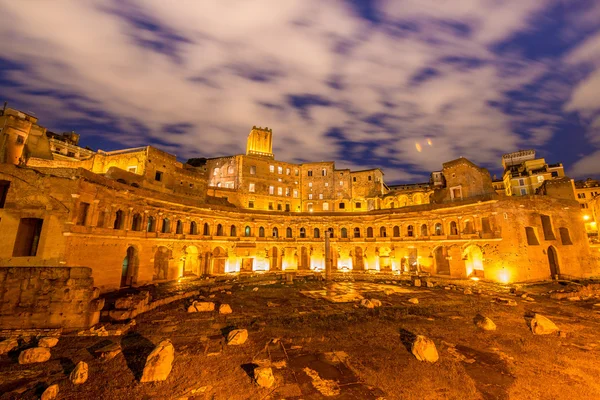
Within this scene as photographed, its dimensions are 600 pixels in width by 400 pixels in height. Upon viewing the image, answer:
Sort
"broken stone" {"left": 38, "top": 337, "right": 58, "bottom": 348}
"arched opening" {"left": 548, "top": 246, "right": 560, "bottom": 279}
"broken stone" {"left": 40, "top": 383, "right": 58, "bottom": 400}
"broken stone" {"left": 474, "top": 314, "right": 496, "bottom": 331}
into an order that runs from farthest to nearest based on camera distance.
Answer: "arched opening" {"left": 548, "top": 246, "right": 560, "bottom": 279}, "broken stone" {"left": 474, "top": 314, "right": 496, "bottom": 331}, "broken stone" {"left": 38, "top": 337, "right": 58, "bottom": 348}, "broken stone" {"left": 40, "top": 383, "right": 58, "bottom": 400}

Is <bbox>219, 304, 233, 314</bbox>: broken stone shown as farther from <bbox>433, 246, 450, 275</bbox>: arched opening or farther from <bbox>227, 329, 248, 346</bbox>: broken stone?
<bbox>433, 246, 450, 275</bbox>: arched opening

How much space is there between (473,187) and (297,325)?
1391 inches

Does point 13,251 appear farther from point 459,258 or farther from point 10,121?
point 459,258

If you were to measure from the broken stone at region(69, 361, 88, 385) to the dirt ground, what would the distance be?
0.15 meters

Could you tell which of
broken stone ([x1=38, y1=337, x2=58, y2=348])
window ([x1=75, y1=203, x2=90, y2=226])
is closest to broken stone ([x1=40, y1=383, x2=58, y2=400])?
broken stone ([x1=38, y1=337, x2=58, y2=348])

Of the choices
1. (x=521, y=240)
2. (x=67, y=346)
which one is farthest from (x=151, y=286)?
(x=521, y=240)

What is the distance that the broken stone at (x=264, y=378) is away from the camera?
705cm

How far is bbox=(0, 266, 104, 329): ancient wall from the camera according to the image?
35.0ft

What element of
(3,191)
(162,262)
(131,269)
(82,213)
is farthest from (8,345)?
(162,262)

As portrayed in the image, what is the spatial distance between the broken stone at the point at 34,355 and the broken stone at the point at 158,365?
420cm

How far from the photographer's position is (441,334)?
35.6 ft

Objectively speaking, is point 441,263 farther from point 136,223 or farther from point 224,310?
point 136,223

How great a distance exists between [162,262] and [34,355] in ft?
68.9

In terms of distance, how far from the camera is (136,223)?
81.9 ft
